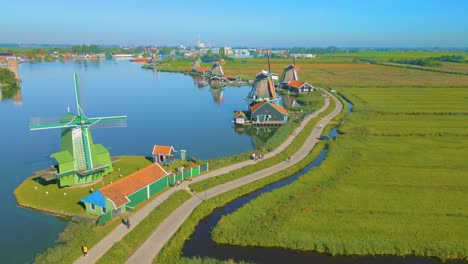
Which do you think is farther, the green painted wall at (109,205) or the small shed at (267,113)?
the small shed at (267,113)

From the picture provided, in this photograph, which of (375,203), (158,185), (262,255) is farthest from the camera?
(158,185)

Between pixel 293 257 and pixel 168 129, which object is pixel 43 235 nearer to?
pixel 293 257

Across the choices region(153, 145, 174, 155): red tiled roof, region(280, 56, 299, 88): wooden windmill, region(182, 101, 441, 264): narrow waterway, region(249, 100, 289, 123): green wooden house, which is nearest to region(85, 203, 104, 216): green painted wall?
region(182, 101, 441, 264): narrow waterway

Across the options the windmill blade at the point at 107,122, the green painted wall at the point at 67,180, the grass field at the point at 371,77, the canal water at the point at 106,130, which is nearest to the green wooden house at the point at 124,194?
the canal water at the point at 106,130

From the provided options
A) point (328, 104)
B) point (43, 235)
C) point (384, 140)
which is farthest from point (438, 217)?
point (328, 104)

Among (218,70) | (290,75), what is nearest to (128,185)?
Result: (290,75)

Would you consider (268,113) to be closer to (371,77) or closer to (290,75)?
(290,75)

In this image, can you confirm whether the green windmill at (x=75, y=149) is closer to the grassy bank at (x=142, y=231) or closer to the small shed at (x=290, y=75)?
the grassy bank at (x=142, y=231)
